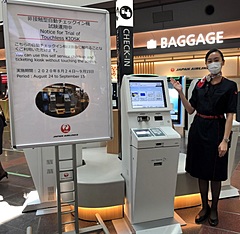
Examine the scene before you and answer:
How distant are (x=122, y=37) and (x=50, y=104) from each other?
1409 mm

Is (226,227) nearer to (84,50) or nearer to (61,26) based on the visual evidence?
(84,50)

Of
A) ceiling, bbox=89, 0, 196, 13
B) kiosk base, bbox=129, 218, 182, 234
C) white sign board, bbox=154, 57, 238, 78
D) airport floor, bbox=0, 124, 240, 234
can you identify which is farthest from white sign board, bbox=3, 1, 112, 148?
white sign board, bbox=154, 57, 238, 78

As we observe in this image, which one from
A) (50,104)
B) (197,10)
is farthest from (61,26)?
(197,10)

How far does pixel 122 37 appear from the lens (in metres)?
2.96

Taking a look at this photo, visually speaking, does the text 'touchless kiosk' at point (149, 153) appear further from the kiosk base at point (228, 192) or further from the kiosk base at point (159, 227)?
the kiosk base at point (228, 192)

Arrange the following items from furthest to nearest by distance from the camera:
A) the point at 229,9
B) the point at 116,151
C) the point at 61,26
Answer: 1. the point at 229,9
2. the point at 116,151
3. the point at 61,26

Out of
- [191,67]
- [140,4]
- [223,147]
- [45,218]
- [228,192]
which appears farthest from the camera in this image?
[191,67]

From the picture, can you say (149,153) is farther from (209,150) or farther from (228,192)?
(228,192)

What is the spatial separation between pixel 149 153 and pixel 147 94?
22.1 inches

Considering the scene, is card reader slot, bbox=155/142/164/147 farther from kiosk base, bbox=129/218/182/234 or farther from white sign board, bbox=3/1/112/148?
kiosk base, bbox=129/218/182/234

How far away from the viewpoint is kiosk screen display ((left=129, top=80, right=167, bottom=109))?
2.40m

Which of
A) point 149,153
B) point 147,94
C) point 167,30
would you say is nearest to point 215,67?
point 147,94

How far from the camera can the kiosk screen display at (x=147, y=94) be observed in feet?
7.88

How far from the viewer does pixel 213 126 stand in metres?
2.47
